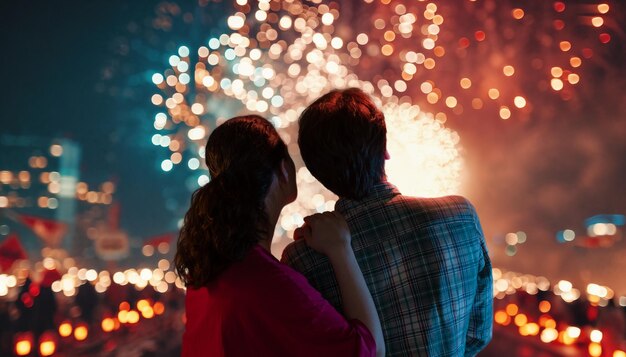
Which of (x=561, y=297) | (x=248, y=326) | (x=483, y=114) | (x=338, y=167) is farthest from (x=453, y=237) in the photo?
(x=483, y=114)

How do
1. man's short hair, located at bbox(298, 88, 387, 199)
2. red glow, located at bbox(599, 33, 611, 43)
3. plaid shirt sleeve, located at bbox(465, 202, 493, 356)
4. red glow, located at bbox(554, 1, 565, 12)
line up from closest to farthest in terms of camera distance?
man's short hair, located at bbox(298, 88, 387, 199) < plaid shirt sleeve, located at bbox(465, 202, 493, 356) < red glow, located at bbox(554, 1, 565, 12) < red glow, located at bbox(599, 33, 611, 43)

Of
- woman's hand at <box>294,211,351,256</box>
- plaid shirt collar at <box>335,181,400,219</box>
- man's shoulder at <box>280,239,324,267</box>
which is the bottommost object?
man's shoulder at <box>280,239,324,267</box>

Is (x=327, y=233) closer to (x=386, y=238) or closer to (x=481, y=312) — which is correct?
(x=386, y=238)

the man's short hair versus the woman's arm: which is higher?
the man's short hair

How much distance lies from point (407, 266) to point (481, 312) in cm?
31

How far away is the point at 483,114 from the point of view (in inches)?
662

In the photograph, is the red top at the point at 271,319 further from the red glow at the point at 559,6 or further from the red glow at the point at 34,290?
the red glow at the point at 559,6

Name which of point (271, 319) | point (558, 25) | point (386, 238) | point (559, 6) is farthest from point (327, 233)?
point (558, 25)

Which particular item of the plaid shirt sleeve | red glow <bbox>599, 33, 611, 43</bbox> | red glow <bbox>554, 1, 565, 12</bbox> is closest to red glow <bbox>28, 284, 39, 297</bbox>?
the plaid shirt sleeve

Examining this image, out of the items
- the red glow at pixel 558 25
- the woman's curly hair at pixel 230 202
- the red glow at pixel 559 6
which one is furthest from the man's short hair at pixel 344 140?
the red glow at pixel 558 25

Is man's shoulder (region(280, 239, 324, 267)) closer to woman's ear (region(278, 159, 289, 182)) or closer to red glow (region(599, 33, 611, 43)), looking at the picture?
woman's ear (region(278, 159, 289, 182))

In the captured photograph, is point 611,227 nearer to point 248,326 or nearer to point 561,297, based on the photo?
point 561,297

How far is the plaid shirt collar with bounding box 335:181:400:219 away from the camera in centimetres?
148

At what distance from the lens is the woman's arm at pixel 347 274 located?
54.4 inches
